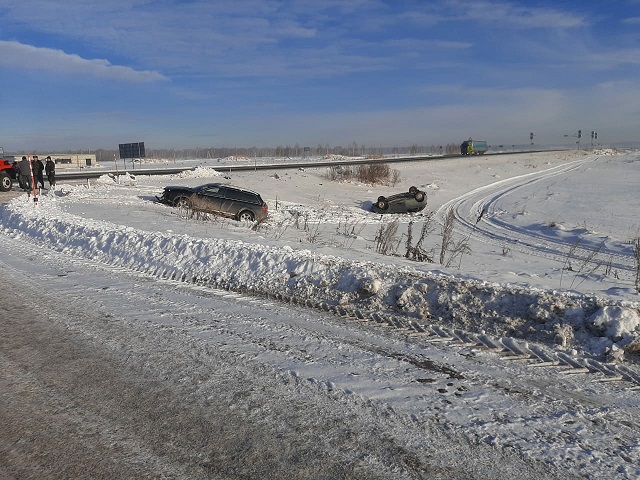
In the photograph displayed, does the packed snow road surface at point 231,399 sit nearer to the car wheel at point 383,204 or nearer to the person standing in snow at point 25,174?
the person standing in snow at point 25,174

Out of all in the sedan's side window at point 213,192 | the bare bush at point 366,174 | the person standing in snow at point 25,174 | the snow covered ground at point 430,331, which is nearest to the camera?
the snow covered ground at point 430,331

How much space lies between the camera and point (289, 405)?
4.30 metres

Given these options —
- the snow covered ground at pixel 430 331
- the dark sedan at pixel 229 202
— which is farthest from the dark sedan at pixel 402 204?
the snow covered ground at pixel 430 331

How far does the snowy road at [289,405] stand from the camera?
11.5 feet

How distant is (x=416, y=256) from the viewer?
13406 millimetres

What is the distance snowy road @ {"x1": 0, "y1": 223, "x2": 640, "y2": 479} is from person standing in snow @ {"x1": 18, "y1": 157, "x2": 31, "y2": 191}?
21.6 m

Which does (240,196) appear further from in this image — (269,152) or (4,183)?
(269,152)

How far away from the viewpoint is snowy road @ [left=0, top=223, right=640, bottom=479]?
351 cm

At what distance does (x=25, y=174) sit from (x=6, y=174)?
1.77 meters

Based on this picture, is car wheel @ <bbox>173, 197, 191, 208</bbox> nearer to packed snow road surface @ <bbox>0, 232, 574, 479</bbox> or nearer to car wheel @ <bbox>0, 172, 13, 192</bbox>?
car wheel @ <bbox>0, 172, 13, 192</bbox>

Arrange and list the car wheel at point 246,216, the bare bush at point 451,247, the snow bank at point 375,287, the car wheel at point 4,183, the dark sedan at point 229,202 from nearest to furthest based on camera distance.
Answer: the snow bank at point 375,287, the bare bush at point 451,247, the dark sedan at point 229,202, the car wheel at point 246,216, the car wheel at point 4,183

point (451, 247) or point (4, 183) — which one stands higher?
point (4, 183)

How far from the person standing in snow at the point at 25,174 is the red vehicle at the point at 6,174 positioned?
0.63 metres

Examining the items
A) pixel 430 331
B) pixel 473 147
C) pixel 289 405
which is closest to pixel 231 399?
pixel 289 405
